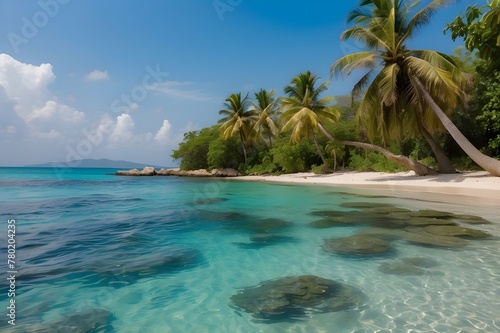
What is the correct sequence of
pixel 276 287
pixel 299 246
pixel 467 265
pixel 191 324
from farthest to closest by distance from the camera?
1. pixel 299 246
2. pixel 467 265
3. pixel 276 287
4. pixel 191 324

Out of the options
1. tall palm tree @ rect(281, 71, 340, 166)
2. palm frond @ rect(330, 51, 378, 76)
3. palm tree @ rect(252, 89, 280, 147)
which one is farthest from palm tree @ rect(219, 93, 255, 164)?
palm frond @ rect(330, 51, 378, 76)

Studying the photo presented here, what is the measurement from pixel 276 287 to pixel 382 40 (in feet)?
58.6

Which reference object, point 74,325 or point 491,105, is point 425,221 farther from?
point 491,105

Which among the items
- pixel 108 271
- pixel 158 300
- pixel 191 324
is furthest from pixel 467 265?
pixel 108 271

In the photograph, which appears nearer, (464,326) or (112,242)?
(464,326)

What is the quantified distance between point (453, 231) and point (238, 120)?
103 feet

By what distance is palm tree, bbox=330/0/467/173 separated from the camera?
16141 millimetres

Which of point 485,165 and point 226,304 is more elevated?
point 485,165

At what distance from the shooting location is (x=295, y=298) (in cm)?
347

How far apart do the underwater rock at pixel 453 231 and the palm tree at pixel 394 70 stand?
10686 mm

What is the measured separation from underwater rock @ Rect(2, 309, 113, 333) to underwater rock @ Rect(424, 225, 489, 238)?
250 inches

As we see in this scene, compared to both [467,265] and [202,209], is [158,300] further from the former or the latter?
[202,209]

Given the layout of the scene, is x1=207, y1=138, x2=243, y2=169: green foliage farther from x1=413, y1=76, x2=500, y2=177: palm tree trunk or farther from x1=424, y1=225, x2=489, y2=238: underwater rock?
x1=424, y1=225, x2=489, y2=238: underwater rock

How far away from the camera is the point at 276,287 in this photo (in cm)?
386
